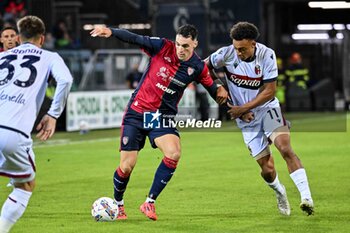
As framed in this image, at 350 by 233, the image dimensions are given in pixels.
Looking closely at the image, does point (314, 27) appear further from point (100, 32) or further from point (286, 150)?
point (100, 32)

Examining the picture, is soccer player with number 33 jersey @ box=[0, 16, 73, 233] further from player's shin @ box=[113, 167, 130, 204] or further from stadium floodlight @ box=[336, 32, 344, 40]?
stadium floodlight @ box=[336, 32, 344, 40]

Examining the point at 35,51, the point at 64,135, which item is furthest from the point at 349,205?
the point at 64,135

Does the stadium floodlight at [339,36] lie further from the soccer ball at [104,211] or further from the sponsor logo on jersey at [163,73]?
the soccer ball at [104,211]

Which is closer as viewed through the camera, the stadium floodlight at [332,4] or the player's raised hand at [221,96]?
the player's raised hand at [221,96]

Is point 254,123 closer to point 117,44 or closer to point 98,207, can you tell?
point 98,207

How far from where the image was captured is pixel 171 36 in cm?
2892

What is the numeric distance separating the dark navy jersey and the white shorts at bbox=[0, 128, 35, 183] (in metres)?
2.43

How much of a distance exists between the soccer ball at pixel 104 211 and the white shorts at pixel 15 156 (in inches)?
77.9

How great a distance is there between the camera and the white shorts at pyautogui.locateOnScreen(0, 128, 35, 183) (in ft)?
25.8

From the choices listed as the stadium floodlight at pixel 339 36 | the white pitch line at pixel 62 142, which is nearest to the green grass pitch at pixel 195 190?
the white pitch line at pixel 62 142

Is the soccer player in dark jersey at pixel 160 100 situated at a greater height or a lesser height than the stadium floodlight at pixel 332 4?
greater

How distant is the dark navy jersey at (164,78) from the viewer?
10375 mm

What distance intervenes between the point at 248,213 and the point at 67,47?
1997 cm

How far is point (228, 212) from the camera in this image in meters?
10.9
